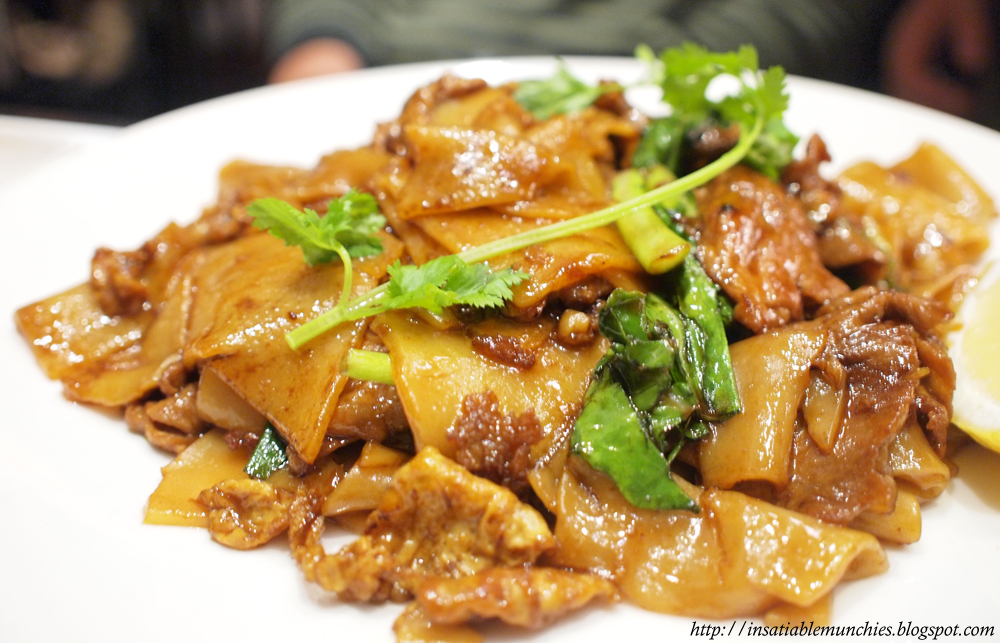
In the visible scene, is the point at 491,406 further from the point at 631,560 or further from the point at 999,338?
the point at 999,338

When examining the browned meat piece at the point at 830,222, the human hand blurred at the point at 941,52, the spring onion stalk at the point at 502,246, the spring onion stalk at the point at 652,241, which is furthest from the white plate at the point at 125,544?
the human hand blurred at the point at 941,52

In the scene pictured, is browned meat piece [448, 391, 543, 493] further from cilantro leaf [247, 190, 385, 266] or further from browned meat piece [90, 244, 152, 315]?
browned meat piece [90, 244, 152, 315]

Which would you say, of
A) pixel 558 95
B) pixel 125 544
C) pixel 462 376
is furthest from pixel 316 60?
pixel 125 544

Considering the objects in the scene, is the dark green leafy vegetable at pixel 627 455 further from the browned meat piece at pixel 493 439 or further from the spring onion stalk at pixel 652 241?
the spring onion stalk at pixel 652 241

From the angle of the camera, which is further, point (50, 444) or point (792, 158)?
point (792, 158)

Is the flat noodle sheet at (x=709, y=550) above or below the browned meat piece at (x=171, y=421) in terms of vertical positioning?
above

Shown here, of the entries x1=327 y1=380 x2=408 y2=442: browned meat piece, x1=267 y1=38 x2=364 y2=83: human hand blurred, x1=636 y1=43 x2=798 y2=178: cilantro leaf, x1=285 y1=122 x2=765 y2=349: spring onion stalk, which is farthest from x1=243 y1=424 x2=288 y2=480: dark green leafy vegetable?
x1=267 y1=38 x2=364 y2=83: human hand blurred

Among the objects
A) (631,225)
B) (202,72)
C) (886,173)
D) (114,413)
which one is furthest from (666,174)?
(202,72)
